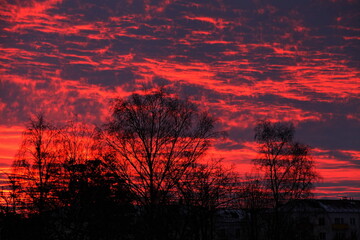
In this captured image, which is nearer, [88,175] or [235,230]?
[88,175]

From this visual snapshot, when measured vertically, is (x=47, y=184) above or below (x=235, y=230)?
above

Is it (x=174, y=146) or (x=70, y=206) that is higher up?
(x=174, y=146)

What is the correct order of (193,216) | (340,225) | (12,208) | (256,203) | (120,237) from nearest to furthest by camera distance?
(12,208)
(193,216)
(120,237)
(256,203)
(340,225)

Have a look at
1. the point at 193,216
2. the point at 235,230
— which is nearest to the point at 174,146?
the point at 193,216

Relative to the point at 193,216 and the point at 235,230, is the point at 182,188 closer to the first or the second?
the point at 193,216

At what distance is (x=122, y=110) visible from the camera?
37.3 metres

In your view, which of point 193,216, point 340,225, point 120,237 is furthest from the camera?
point 340,225

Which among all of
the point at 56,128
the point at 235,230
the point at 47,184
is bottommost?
the point at 235,230

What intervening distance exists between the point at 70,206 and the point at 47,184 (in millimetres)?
2784

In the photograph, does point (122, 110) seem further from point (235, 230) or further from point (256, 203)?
point (235, 230)

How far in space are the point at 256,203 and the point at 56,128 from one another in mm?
33060

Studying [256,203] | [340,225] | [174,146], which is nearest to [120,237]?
[174,146]

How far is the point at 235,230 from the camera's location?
10431cm

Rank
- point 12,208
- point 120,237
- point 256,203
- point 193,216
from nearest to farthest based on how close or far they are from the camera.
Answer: point 12,208 → point 193,216 → point 120,237 → point 256,203
